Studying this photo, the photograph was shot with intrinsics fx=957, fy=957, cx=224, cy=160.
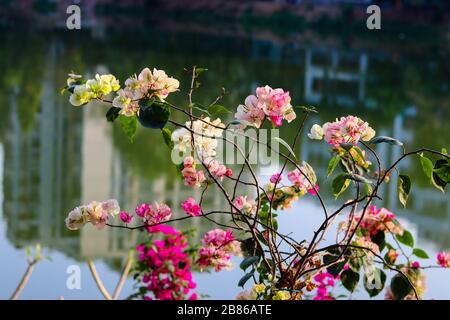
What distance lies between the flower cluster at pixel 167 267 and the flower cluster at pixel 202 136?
90cm

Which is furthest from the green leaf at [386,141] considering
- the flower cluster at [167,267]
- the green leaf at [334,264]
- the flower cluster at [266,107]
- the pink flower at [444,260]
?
the flower cluster at [167,267]

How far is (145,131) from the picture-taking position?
268 inches

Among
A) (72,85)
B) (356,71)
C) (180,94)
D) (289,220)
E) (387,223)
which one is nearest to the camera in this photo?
(72,85)

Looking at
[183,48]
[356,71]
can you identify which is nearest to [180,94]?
[356,71]

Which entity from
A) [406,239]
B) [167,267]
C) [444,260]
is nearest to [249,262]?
[406,239]

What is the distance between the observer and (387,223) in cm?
181

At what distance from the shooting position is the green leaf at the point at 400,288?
Result: 5.56ft

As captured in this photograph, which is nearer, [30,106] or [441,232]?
[441,232]

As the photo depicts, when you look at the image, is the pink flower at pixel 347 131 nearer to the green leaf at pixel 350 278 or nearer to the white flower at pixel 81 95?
the green leaf at pixel 350 278

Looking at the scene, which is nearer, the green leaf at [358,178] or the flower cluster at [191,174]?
the green leaf at [358,178]

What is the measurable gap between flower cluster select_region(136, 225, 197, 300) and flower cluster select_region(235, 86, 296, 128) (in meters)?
1.02

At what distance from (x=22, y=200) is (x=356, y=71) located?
28.3ft

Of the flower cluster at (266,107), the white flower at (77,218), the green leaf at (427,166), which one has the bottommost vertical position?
the white flower at (77,218)
